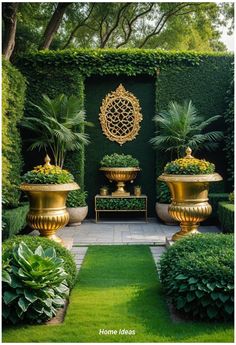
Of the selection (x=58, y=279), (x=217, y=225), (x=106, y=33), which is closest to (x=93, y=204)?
(x=217, y=225)

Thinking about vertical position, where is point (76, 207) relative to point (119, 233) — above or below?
above

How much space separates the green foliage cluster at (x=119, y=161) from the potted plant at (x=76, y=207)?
2.85 feet

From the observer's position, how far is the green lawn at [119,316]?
2990 millimetres

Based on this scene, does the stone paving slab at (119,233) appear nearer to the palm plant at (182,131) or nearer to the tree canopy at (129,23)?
the palm plant at (182,131)

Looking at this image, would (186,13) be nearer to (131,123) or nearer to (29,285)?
(131,123)

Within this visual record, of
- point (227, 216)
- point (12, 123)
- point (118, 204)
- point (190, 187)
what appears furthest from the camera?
point (118, 204)

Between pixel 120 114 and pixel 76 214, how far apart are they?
257 centimetres

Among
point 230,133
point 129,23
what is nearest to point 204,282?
point 230,133

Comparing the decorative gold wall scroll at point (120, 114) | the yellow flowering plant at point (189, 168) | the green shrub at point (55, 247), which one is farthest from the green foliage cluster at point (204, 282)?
the decorative gold wall scroll at point (120, 114)

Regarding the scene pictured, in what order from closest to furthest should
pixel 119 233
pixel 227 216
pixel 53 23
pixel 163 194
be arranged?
pixel 227 216 < pixel 119 233 < pixel 163 194 < pixel 53 23

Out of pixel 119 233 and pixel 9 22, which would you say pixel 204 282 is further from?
pixel 9 22

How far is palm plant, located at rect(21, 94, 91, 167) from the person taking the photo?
803 centimetres

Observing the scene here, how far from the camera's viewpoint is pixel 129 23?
14086 mm

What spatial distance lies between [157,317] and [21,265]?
48.5 inches
